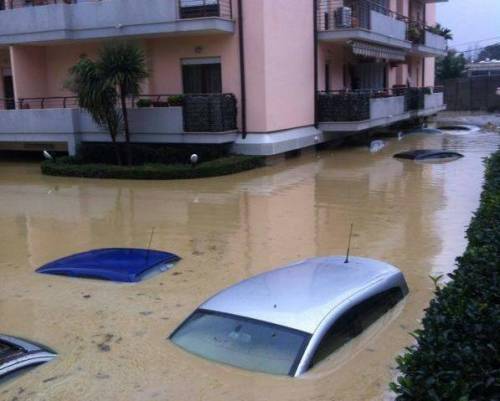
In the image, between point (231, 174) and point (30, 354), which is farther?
point (231, 174)

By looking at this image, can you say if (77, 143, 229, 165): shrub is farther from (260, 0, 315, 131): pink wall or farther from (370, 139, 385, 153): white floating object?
(370, 139, 385, 153): white floating object

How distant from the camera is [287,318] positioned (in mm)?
4949

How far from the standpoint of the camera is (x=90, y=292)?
7.65 m

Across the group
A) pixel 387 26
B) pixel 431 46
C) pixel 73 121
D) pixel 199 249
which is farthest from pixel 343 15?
pixel 199 249

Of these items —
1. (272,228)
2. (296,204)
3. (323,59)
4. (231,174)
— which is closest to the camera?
(272,228)

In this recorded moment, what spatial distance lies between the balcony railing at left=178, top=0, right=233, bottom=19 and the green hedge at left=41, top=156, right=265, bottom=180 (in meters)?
4.26

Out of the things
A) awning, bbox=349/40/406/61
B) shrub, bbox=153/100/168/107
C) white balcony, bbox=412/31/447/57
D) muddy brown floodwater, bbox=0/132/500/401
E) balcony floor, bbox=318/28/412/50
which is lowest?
muddy brown floodwater, bbox=0/132/500/401

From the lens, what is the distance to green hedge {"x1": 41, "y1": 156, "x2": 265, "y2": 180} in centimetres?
1669

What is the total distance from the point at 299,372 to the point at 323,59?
19.2 m

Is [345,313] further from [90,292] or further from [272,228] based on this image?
[272,228]

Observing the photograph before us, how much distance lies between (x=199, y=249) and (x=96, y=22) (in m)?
12.0

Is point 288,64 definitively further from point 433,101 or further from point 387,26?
point 433,101

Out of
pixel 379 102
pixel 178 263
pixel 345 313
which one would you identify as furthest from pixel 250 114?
pixel 345 313

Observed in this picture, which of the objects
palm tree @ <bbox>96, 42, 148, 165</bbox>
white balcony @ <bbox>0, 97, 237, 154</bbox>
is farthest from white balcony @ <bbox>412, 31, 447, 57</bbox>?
palm tree @ <bbox>96, 42, 148, 165</bbox>
